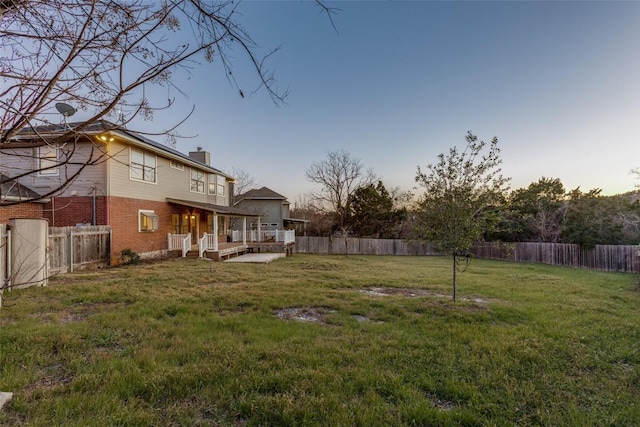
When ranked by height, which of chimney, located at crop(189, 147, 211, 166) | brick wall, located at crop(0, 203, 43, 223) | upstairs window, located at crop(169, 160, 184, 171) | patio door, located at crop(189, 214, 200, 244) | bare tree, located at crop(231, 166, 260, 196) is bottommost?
patio door, located at crop(189, 214, 200, 244)

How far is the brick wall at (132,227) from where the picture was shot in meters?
11.8

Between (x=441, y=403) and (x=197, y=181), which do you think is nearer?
(x=441, y=403)

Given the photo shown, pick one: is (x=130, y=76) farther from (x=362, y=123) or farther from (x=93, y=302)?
(x=362, y=123)

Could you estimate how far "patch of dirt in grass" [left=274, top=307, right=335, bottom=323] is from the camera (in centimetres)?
560

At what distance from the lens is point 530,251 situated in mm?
20141

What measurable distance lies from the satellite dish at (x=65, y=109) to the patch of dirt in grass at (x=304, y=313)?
4.59 m

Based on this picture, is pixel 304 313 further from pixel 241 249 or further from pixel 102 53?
pixel 241 249

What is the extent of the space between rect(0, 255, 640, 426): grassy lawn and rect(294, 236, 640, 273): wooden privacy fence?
240 centimetres

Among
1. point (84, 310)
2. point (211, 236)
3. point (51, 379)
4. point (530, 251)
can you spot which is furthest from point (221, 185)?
point (530, 251)

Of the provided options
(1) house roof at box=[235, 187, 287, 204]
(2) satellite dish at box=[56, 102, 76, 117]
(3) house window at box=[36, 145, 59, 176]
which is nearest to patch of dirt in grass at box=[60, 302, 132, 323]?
(3) house window at box=[36, 145, 59, 176]

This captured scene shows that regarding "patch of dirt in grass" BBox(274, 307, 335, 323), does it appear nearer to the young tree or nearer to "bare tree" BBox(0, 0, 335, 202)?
the young tree

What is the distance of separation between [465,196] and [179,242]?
13549mm

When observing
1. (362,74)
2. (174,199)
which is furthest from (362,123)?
(174,199)

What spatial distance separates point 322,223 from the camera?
107ft
